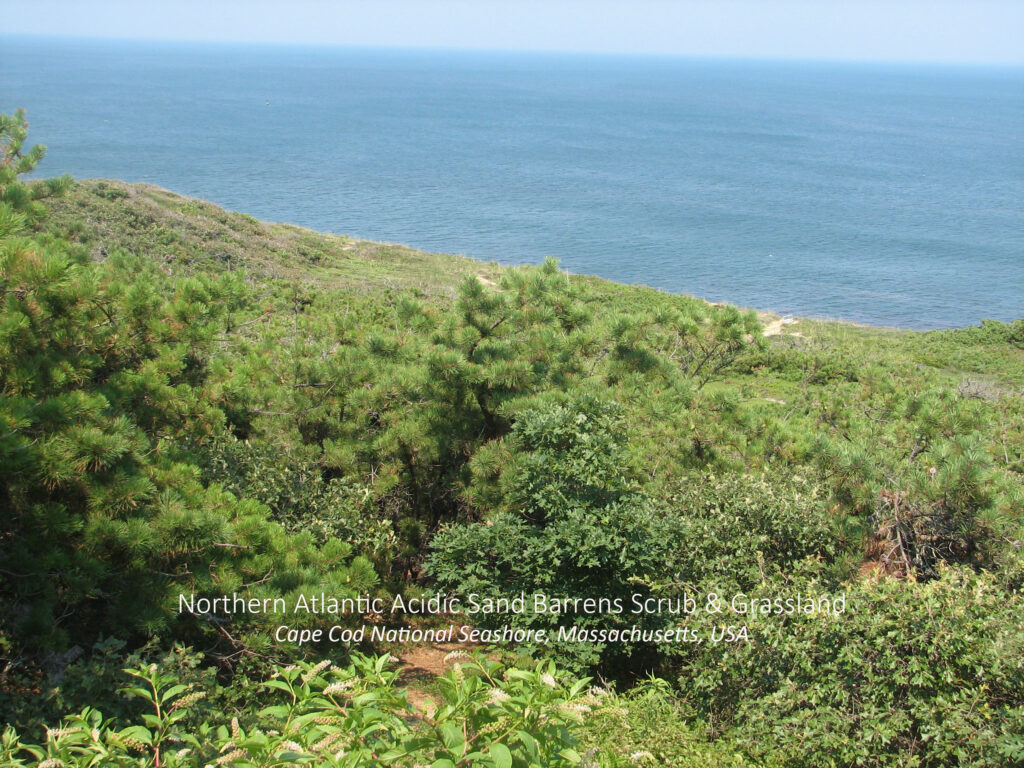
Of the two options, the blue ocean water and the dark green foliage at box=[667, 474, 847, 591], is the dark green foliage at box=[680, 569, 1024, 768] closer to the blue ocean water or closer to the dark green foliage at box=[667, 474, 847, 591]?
the dark green foliage at box=[667, 474, 847, 591]

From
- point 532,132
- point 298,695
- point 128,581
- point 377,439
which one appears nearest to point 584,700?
point 298,695

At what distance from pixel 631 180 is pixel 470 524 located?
67558 millimetres

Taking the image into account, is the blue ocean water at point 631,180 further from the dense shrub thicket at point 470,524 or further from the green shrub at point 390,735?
the green shrub at point 390,735

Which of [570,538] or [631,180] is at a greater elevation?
[631,180]

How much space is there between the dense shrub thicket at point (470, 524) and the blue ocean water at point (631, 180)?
32.6 metres

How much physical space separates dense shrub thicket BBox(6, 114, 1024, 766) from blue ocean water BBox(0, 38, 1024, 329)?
107 feet

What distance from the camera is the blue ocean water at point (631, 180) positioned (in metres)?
45.2

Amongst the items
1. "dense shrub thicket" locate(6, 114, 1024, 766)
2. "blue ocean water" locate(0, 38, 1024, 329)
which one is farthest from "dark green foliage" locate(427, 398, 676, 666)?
"blue ocean water" locate(0, 38, 1024, 329)

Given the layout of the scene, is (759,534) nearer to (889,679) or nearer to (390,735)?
(889,679)

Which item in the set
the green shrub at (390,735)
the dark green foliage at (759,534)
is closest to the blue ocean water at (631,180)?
the dark green foliage at (759,534)

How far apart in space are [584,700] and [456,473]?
19.3 feet

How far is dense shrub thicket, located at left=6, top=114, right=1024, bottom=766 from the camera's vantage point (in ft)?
14.2

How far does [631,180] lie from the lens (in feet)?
233

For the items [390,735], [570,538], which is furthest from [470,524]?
[390,735]
